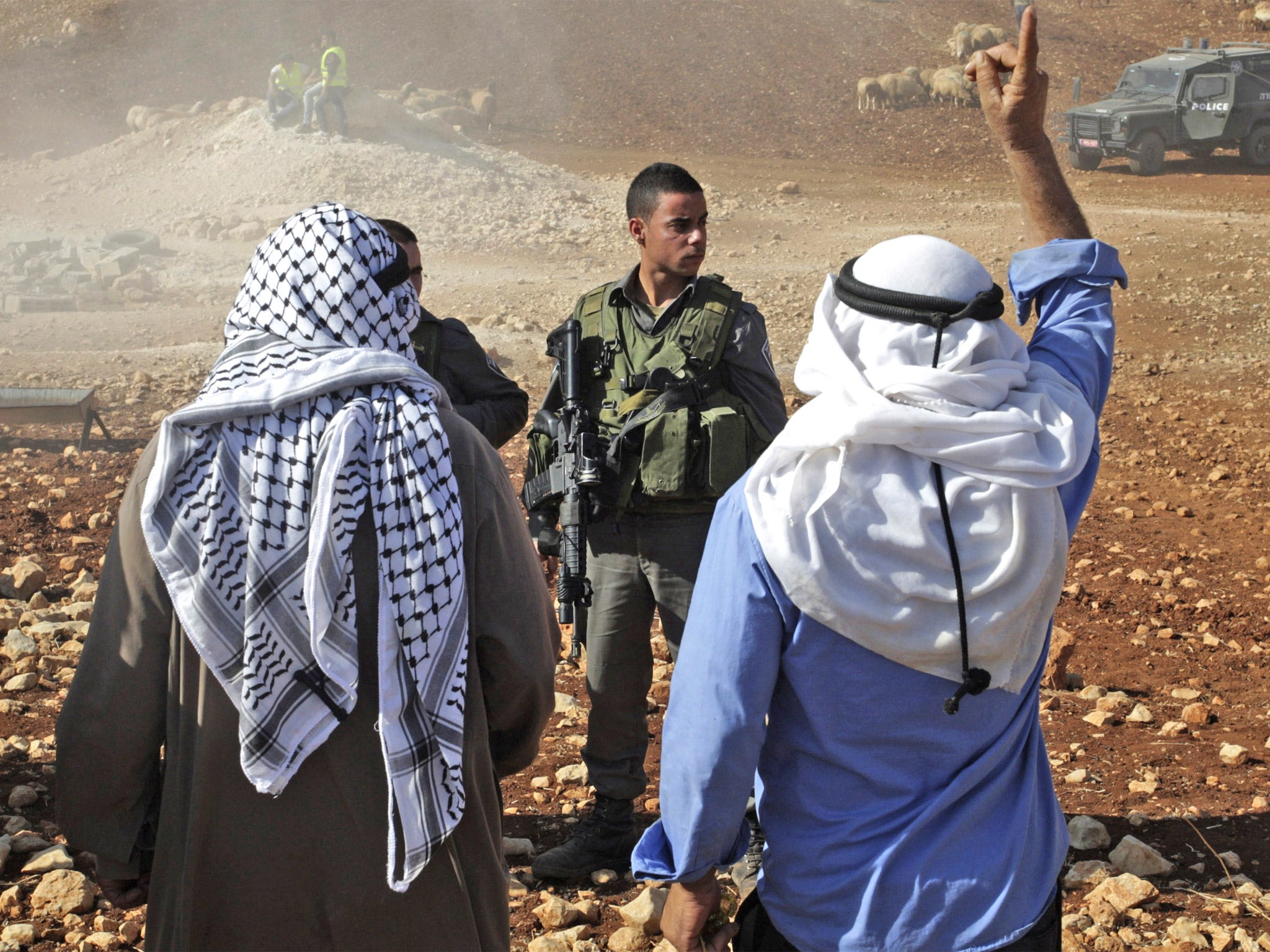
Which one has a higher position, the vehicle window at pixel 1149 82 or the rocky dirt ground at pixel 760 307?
the vehicle window at pixel 1149 82

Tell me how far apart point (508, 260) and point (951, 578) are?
12.7m

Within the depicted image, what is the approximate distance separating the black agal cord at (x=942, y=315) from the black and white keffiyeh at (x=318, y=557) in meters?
0.63

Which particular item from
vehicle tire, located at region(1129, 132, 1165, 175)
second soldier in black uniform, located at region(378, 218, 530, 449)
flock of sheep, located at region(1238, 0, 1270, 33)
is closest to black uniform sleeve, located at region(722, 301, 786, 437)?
second soldier in black uniform, located at region(378, 218, 530, 449)

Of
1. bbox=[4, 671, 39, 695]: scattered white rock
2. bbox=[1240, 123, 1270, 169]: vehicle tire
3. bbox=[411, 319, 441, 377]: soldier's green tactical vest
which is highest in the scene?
bbox=[1240, 123, 1270, 169]: vehicle tire

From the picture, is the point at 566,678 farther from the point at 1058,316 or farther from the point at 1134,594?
the point at 1058,316

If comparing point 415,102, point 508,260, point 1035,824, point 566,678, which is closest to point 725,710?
point 1035,824

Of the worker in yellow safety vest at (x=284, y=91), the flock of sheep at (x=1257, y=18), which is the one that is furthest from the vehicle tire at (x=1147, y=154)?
the worker in yellow safety vest at (x=284, y=91)

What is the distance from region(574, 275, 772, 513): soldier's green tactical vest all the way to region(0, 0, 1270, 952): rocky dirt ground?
107 centimetres

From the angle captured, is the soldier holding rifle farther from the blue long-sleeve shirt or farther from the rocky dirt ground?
the blue long-sleeve shirt

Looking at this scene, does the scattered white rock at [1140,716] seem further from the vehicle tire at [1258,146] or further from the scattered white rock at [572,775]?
the vehicle tire at [1258,146]

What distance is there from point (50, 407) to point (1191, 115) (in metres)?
17.0

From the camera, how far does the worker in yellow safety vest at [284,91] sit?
19.0 metres

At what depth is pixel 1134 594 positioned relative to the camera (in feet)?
17.4

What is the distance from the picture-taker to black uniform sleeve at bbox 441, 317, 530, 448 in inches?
137
